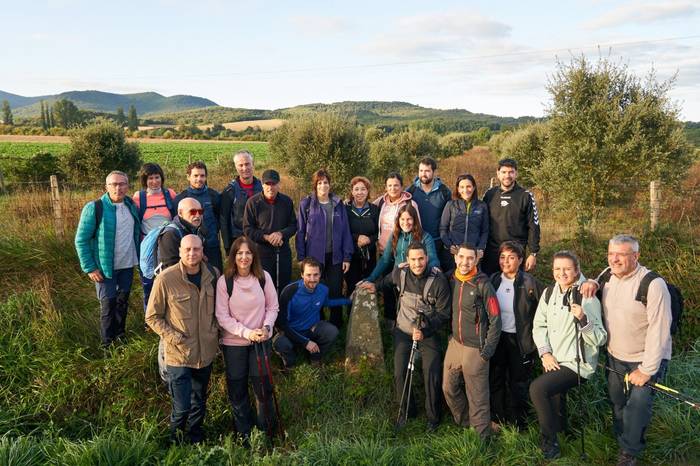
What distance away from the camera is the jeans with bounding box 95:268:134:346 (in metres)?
5.52

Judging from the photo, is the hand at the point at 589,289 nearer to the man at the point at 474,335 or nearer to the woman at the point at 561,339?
the woman at the point at 561,339

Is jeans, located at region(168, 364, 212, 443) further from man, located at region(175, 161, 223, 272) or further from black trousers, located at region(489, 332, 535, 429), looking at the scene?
black trousers, located at region(489, 332, 535, 429)

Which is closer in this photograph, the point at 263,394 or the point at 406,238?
the point at 263,394

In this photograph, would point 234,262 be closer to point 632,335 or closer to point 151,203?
point 151,203

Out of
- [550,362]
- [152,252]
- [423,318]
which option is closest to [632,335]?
A: [550,362]

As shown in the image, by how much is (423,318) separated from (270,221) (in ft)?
7.55

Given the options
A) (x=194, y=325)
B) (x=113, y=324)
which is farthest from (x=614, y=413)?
(x=113, y=324)

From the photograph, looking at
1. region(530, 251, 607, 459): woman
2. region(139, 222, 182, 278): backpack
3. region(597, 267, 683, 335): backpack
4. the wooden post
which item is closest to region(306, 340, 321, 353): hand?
region(139, 222, 182, 278): backpack

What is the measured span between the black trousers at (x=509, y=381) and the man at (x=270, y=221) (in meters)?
2.90

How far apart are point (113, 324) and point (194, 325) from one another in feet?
6.54

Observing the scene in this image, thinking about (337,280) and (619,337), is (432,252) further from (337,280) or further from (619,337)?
(619,337)

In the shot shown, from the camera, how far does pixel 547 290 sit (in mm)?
4547

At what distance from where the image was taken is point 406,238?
567 cm

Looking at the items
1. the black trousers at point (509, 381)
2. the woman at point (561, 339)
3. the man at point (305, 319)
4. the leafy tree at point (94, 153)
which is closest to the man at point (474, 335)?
the black trousers at point (509, 381)
